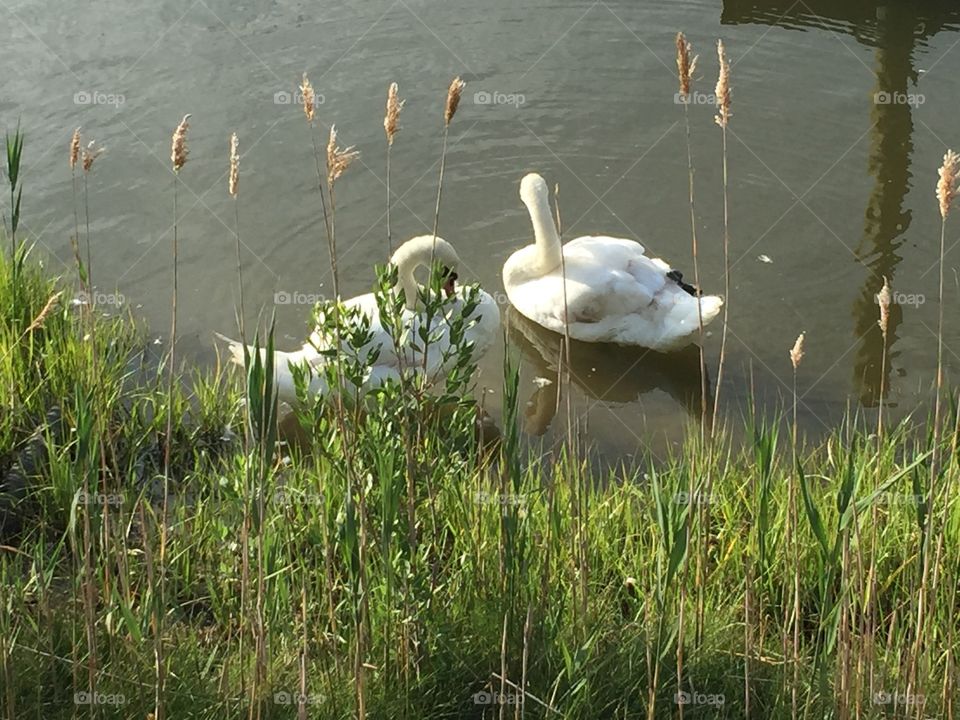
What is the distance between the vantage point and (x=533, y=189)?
648 centimetres

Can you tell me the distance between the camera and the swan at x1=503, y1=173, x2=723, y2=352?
6.20m

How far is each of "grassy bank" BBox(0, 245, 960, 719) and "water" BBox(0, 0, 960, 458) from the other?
1.95 meters

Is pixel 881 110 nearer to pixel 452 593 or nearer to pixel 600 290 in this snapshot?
pixel 600 290

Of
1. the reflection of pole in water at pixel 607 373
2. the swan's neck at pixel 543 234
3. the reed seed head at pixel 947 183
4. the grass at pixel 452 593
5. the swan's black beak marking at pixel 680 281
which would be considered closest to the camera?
the reed seed head at pixel 947 183

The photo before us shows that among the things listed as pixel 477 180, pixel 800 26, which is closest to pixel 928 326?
pixel 477 180

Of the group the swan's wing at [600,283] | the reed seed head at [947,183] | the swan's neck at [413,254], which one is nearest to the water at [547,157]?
the swan's wing at [600,283]

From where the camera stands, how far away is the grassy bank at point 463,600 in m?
2.78

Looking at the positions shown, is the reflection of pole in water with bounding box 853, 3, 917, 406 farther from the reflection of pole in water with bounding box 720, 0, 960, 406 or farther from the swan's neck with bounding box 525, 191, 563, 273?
the swan's neck with bounding box 525, 191, 563, 273

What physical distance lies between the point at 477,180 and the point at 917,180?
2583 millimetres

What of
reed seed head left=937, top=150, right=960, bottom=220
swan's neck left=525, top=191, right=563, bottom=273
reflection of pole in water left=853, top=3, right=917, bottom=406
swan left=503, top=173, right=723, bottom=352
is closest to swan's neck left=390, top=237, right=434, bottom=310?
swan left=503, top=173, right=723, bottom=352

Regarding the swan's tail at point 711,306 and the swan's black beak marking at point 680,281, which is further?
the swan's black beak marking at point 680,281

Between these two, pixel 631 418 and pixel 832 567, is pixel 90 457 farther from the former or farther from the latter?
pixel 631 418

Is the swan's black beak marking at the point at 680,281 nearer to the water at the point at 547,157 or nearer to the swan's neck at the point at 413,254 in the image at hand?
the water at the point at 547,157

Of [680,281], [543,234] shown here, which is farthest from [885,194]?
[543,234]
